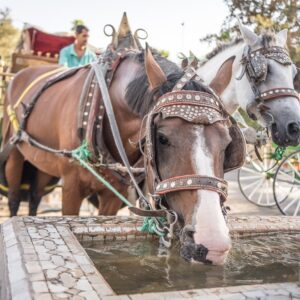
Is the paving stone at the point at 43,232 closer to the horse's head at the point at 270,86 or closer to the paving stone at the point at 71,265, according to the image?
the paving stone at the point at 71,265

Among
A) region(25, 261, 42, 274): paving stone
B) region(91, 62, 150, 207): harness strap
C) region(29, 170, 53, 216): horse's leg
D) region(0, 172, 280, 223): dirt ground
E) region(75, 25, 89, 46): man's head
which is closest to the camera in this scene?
region(25, 261, 42, 274): paving stone

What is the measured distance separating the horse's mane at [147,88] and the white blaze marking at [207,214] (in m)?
0.30

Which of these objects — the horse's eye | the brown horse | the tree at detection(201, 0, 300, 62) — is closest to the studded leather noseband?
the brown horse

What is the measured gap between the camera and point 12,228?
1781 mm

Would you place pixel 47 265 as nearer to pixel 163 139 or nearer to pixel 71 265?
pixel 71 265

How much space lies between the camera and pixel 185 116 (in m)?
1.41

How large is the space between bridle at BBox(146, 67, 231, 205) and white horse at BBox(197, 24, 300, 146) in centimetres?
147

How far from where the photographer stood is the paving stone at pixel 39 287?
112 centimetres

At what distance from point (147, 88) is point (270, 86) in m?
1.64

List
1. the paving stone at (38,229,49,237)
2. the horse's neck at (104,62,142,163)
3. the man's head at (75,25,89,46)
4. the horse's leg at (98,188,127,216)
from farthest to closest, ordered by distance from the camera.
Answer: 1. the man's head at (75,25,89,46)
2. the horse's leg at (98,188,127,216)
3. the horse's neck at (104,62,142,163)
4. the paving stone at (38,229,49,237)

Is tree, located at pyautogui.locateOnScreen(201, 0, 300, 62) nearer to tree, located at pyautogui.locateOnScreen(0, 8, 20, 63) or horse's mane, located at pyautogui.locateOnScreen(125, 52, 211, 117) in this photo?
horse's mane, located at pyautogui.locateOnScreen(125, 52, 211, 117)

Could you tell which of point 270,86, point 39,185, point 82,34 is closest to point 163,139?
point 270,86

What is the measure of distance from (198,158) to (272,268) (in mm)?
817

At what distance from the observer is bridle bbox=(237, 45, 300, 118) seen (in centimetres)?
307
